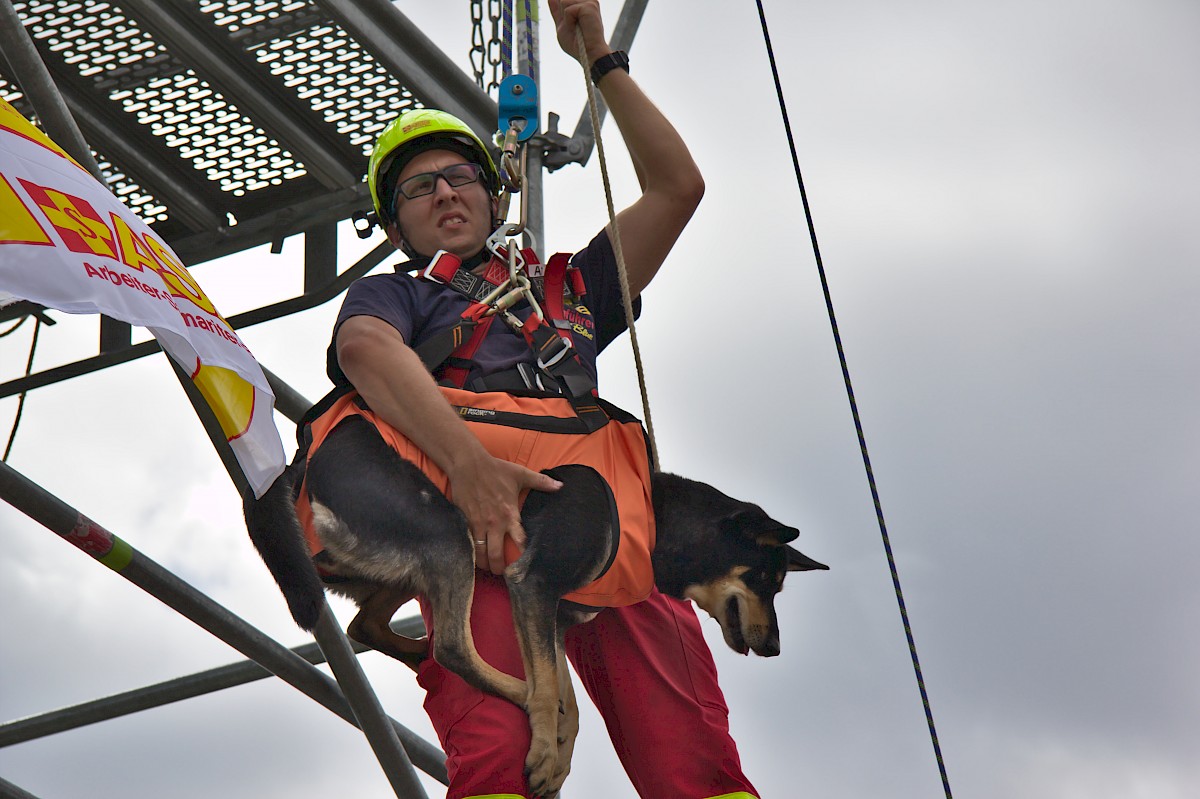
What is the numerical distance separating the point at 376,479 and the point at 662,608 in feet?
2.39

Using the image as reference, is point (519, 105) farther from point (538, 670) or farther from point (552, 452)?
point (538, 670)

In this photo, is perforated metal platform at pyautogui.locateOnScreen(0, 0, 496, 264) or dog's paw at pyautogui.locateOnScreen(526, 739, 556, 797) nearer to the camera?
dog's paw at pyautogui.locateOnScreen(526, 739, 556, 797)

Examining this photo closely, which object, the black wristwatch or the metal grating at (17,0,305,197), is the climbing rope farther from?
the metal grating at (17,0,305,197)

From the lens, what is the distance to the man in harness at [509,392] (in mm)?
3139

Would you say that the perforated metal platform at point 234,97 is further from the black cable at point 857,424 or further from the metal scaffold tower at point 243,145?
the black cable at point 857,424

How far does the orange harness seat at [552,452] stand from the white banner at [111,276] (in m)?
0.19

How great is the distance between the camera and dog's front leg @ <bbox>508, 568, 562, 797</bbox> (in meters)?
2.98

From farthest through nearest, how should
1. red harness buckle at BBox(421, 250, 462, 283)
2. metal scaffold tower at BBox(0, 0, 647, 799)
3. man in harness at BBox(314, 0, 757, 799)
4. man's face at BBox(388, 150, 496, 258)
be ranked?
metal scaffold tower at BBox(0, 0, 647, 799)
man's face at BBox(388, 150, 496, 258)
red harness buckle at BBox(421, 250, 462, 283)
man in harness at BBox(314, 0, 757, 799)

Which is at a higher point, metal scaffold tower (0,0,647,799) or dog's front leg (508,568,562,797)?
metal scaffold tower (0,0,647,799)

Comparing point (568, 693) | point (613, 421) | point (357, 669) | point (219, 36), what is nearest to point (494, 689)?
point (568, 693)

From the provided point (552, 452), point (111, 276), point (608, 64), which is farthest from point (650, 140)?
point (111, 276)

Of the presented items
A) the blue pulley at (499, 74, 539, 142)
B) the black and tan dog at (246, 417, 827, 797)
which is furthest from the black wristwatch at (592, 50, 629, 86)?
the black and tan dog at (246, 417, 827, 797)

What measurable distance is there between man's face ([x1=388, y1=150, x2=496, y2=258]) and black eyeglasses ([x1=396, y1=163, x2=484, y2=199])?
0.01 meters

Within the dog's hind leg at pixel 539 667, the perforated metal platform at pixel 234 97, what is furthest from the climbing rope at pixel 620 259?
the perforated metal platform at pixel 234 97
